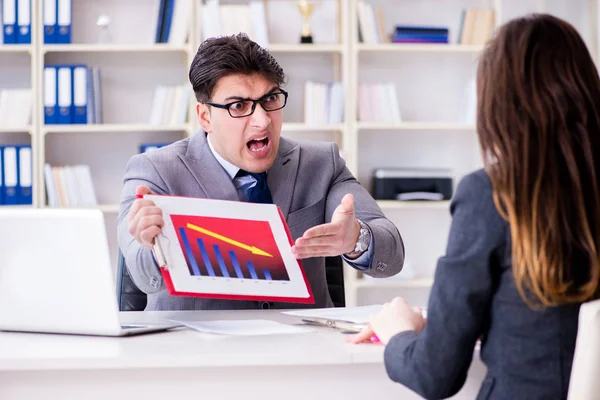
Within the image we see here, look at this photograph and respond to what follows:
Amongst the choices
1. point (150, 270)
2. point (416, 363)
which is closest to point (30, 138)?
point (150, 270)

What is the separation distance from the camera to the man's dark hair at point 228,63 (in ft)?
6.94

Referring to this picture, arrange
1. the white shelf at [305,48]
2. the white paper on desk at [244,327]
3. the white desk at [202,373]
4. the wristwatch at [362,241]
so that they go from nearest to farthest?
1. the white desk at [202,373]
2. the white paper on desk at [244,327]
3. the wristwatch at [362,241]
4. the white shelf at [305,48]

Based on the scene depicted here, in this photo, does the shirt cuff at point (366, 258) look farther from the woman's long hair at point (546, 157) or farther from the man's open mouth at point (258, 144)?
the woman's long hair at point (546, 157)

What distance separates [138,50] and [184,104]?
0.35 meters

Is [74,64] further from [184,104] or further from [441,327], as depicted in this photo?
[441,327]

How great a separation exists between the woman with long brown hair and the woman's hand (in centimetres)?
15

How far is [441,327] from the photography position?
3.65 ft

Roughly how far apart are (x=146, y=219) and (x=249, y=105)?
27.2 inches

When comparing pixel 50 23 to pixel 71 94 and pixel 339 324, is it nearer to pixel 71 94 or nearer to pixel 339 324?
pixel 71 94

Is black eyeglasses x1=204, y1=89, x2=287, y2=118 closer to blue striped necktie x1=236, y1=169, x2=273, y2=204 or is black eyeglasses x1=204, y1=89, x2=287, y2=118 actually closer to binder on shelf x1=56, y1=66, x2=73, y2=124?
blue striped necktie x1=236, y1=169, x2=273, y2=204

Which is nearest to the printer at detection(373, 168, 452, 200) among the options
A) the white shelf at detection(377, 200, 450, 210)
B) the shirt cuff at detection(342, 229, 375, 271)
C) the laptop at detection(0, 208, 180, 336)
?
the white shelf at detection(377, 200, 450, 210)

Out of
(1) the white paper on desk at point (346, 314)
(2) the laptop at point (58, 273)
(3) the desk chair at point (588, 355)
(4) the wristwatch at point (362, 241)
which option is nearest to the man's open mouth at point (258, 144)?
(4) the wristwatch at point (362, 241)

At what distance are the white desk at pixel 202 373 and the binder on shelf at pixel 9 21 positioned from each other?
2987mm

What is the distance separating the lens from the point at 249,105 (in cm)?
214
